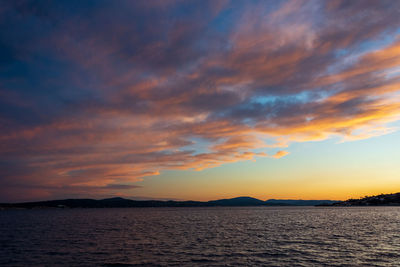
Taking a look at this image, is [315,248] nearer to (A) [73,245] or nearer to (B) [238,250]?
(B) [238,250]

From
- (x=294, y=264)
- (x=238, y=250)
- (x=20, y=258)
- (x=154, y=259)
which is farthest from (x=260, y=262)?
(x=20, y=258)

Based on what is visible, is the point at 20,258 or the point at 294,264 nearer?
the point at 294,264

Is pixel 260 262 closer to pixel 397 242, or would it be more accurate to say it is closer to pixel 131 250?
pixel 131 250

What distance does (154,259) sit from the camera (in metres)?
39.5

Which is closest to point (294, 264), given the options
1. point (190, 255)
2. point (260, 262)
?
point (260, 262)

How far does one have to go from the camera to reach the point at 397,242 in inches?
2037

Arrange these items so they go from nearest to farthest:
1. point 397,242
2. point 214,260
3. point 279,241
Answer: point 214,260, point 397,242, point 279,241

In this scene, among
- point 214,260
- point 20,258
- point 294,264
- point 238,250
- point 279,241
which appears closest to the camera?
point 294,264

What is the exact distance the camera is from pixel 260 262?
3716cm

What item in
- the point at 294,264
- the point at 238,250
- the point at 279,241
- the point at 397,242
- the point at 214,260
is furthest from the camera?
the point at 279,241

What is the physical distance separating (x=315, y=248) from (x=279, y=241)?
962 cm

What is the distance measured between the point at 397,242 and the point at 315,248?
60.0 ft

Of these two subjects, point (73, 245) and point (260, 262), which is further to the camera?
point (73, 245)

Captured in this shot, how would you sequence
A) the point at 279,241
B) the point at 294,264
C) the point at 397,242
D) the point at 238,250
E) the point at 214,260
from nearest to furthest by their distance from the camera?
1. the point at 294,264
2. the point at 214,260
3. the point at 238,250
4. the point at 397,242
5. the point at 279,241
